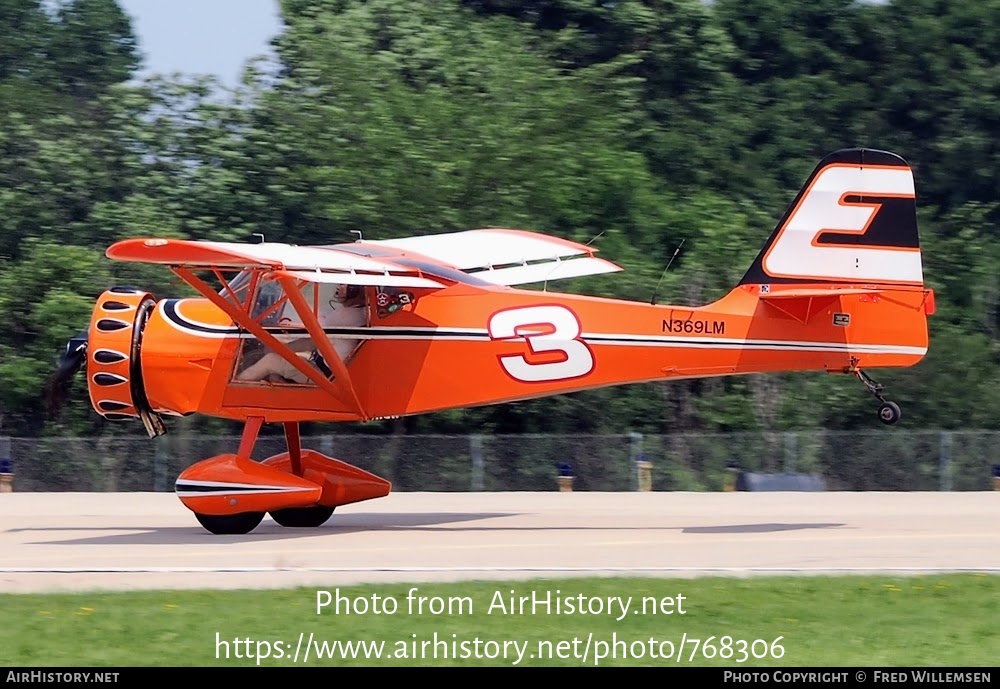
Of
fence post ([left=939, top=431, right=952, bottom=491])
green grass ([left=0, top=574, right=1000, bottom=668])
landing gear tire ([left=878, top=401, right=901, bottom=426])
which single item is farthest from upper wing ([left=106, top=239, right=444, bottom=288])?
fence post ([left=939, top=431, right=952, bottom=491])

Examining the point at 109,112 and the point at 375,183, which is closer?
the point at 375,183

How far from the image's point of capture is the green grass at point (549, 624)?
28.1 ft

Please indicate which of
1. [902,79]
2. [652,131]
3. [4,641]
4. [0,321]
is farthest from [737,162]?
[4,641]

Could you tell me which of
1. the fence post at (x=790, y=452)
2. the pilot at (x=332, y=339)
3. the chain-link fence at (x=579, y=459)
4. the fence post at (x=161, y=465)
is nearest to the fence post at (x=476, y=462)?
the chain-link fence at (x=579, y=459)

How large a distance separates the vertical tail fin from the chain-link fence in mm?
7562

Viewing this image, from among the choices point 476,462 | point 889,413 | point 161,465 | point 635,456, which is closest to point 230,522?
point 889,413

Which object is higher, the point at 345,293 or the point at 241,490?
the point at 345,293

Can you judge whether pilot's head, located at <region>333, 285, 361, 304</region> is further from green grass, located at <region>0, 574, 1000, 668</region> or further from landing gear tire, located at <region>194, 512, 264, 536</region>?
green grass, located at <region>0, 574, 1000, 668</region>

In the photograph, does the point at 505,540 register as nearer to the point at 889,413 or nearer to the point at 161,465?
the point at 889,413

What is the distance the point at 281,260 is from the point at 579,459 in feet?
29.9

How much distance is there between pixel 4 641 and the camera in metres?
9.02

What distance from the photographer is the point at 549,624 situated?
9.38 m
